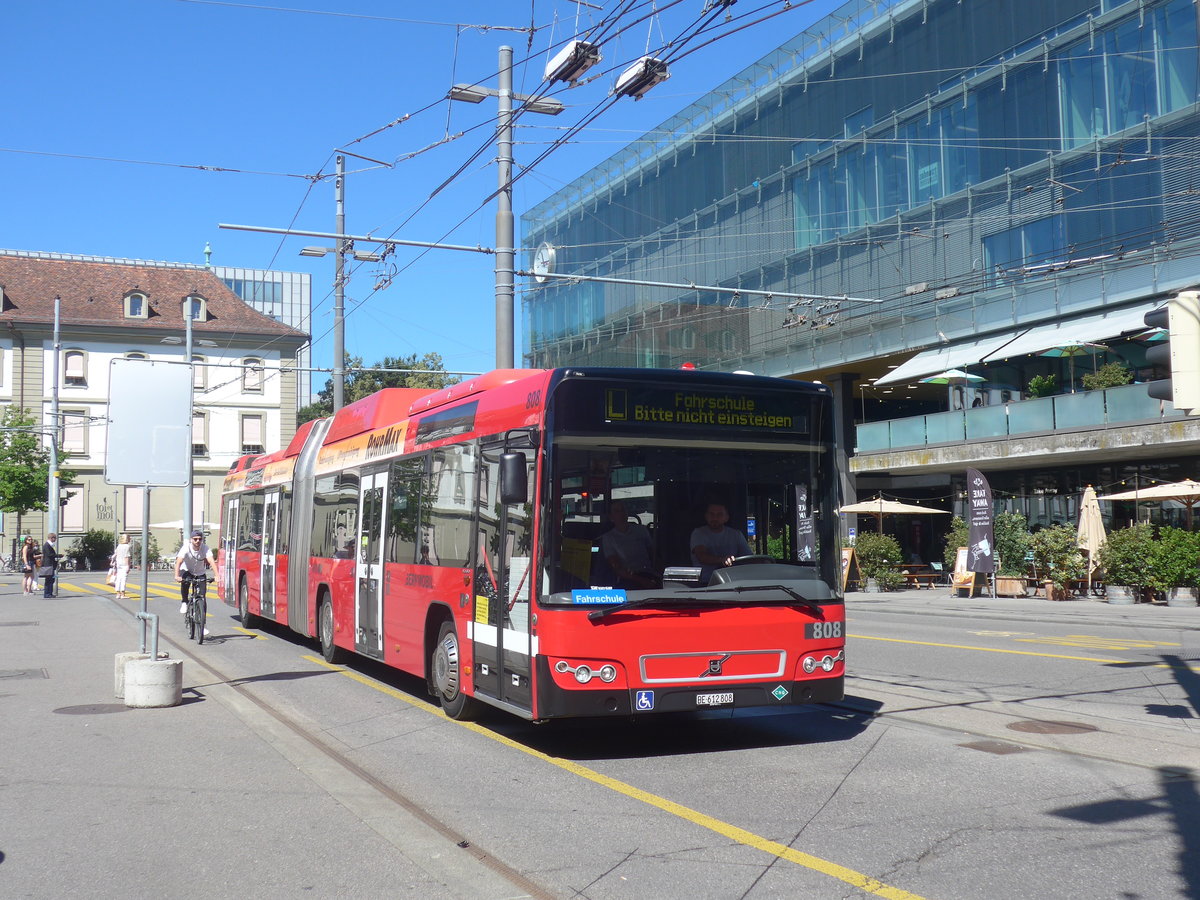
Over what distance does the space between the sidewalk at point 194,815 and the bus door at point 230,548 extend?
9.93 metres

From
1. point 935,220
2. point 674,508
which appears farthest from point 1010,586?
point 674,508

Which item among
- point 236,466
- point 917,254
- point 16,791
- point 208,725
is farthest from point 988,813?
point 917,254

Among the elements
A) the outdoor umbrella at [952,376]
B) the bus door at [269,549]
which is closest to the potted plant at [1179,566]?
the outdoor umbrella at [952,376]

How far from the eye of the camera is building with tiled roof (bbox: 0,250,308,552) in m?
65.5

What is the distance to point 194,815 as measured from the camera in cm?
709

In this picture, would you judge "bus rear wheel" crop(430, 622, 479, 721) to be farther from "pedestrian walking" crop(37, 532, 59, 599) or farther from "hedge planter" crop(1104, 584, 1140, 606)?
"pedestrian walking" crop(37, 532, 59, 599)

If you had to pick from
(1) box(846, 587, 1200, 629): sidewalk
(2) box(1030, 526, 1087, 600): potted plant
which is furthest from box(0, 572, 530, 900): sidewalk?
(2) box(1030, 526, 1087, 600): potted plant

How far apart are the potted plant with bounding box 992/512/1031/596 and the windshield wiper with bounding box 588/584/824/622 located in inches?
947

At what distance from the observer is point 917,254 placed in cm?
3869

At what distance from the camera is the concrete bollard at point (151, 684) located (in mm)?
11477

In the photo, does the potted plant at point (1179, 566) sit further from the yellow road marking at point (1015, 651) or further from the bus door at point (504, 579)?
the bus door at point (504, 579)

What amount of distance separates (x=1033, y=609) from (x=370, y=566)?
17564mm

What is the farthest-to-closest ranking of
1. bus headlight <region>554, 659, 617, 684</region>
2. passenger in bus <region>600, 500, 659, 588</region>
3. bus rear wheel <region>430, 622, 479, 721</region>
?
bus rear wheel <region>430, 622, 479, 721</region> → passenger in bus <region>600, 500, 659, 588</region> → bus headlight <region>554, 659, 617, 684</region>

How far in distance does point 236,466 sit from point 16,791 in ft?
51.8
